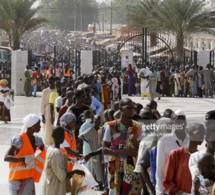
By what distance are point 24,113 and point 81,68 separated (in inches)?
315

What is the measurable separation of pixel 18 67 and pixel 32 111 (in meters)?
8.05

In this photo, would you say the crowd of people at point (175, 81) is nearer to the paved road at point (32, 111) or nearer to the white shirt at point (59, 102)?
the paved road at point (32, 111)

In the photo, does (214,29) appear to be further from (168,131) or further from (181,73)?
(168,131)

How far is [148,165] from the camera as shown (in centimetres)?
837

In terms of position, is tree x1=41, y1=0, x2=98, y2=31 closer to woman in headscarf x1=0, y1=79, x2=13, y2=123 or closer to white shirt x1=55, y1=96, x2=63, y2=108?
→ woman in headscarf x1=0, y1=79, x2=13, y2=123

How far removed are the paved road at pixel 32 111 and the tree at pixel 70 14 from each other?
108026mm

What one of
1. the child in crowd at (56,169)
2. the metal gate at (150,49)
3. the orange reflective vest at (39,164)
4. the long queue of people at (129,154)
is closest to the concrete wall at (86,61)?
the metal gate at (150,49)

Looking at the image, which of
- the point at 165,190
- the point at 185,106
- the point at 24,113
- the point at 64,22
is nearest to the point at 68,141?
the point at 165,190

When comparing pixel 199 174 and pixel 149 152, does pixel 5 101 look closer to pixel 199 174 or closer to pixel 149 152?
pixel 149 152

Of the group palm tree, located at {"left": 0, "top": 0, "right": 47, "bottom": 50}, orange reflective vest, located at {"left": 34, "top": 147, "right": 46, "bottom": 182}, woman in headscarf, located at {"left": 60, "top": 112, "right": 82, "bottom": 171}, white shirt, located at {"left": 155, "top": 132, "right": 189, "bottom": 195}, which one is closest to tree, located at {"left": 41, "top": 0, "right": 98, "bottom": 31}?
palm tree, located at {"left": 0, "top": 0, "right": 47, "bottom": 50}

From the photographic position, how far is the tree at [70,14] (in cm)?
13938

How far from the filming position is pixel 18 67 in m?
32.6

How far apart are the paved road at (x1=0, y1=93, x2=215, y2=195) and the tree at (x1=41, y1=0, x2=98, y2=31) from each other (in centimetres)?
10803

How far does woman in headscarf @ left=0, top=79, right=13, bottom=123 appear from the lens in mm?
20812
